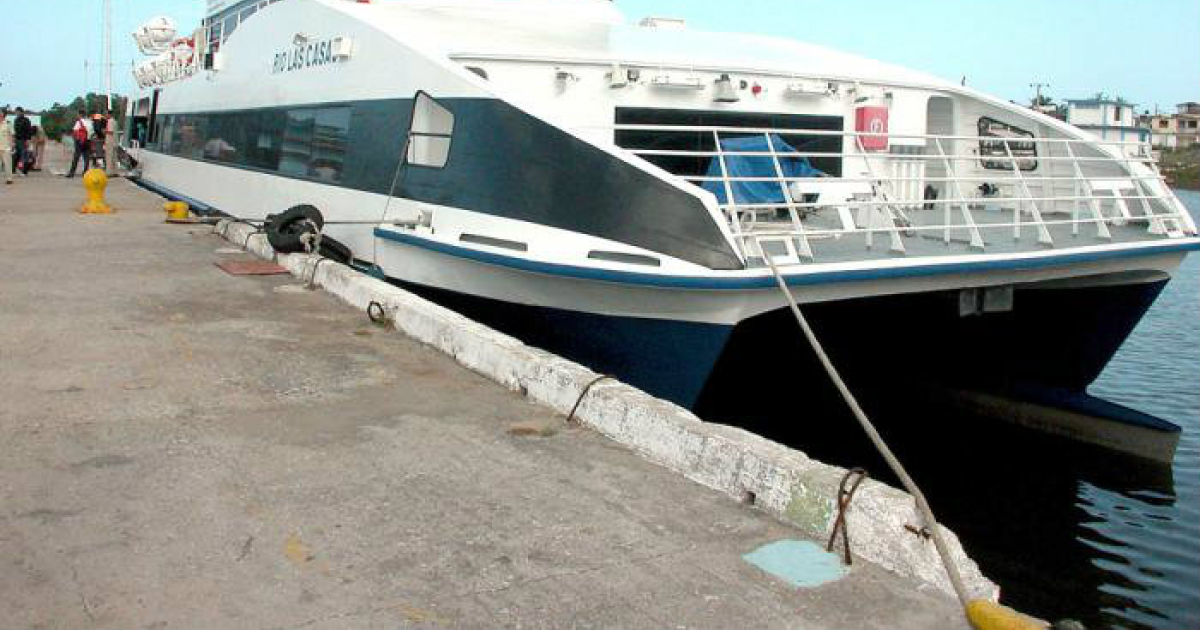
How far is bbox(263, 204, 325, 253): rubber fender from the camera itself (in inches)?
370

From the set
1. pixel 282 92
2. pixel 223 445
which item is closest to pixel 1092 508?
pixel 223 445

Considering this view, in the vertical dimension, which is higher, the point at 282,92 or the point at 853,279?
the point at 282,92

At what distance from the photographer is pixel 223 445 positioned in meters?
4.70

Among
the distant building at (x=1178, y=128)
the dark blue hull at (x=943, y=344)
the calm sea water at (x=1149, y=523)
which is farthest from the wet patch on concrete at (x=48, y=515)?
the distant building at (x=1178, y=128)

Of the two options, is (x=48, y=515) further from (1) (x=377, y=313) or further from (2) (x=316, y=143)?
(2) (x=316, y=143)

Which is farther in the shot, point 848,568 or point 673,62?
point 673,62

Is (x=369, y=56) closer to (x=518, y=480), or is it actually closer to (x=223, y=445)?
(x=223, y=445)

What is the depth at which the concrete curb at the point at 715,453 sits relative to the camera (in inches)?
143

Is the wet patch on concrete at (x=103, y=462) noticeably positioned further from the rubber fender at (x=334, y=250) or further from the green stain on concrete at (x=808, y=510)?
the rubber fender at (x=334, y=250)

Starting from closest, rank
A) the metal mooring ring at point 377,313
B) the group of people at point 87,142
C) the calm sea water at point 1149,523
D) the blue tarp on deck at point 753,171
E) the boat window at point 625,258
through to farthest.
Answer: the calm sea water at point 1149,523, the boat window at point 625,258, the blue tarp on deck at point 753,171, the metal mooring ring at point 377,313, the group of people at point 87,142

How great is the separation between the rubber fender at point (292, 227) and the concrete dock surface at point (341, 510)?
2791 mm

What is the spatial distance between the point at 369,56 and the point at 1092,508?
6.50 metres

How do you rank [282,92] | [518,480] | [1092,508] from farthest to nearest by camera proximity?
[282,92]
[1092,508]
[518,480]

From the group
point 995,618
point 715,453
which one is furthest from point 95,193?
point 995,618
